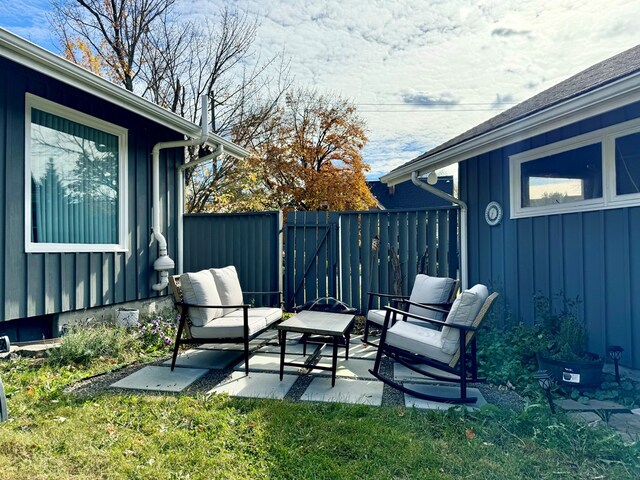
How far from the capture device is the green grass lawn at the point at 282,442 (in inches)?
76.5

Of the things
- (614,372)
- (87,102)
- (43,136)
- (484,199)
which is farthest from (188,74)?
(614,372)

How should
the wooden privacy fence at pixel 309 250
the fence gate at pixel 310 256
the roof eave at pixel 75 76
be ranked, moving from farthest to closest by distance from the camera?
the fence gate at pixel 310 256, the wooden privacy fence at pixel 309 250, the roof eave at pixel 75 76

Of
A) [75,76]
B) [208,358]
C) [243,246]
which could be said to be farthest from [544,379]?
[75,76]

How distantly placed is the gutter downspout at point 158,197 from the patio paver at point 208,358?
145 cm

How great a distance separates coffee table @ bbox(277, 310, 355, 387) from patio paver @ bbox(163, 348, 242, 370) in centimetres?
71

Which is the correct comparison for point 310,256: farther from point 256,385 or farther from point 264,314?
point 256,385

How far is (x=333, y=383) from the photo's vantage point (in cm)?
319

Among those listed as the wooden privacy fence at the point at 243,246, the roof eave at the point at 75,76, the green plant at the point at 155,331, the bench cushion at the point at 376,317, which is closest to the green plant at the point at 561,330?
the bench cushion at the point at 376,317

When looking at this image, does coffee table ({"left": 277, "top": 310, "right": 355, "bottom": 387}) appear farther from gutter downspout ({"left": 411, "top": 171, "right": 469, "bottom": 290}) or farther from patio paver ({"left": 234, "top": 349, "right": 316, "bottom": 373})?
gutter downspout ({"left": 411, "top": 171, "right": 469, "bottom": 290})

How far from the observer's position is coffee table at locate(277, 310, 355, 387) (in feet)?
10.6

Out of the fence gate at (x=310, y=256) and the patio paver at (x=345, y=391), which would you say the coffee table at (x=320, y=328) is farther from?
the fence gate at (x=310, y=256)

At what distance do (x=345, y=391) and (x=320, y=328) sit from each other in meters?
0.55

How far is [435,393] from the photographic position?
312 cm

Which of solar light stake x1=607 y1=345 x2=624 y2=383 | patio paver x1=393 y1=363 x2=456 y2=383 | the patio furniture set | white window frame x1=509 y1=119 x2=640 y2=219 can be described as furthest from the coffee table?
white window frame x1=509 y1=119 x2=640 y2=219
